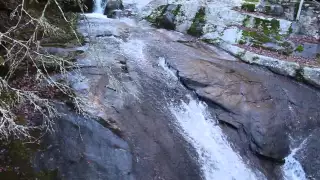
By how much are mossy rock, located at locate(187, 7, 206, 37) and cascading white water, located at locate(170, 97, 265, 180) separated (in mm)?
4649

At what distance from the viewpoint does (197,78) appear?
34.0 ft

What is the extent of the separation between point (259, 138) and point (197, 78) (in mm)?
2555

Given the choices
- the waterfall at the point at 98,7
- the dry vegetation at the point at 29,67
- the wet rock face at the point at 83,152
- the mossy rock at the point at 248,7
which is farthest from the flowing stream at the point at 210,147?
the mossy rock at the point at 248,7

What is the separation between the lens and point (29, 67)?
9812 mm

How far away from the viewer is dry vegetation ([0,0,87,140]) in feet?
22.2

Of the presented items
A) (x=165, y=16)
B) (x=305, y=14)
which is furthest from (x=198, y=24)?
(x=305, y=14)

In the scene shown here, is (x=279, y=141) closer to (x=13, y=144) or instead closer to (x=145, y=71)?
(x=145, y=71)

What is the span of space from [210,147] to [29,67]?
5.57 m

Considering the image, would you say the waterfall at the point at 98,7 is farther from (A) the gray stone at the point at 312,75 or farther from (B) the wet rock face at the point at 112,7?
(A) the gray stone at the point at 312,75

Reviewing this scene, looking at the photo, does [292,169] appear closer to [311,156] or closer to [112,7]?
[311,156]

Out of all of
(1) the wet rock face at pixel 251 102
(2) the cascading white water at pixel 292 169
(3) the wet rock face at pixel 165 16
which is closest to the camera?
(2) the cascading white water at pixel 292 169

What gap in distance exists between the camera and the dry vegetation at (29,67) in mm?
6777

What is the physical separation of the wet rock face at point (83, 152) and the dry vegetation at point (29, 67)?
0.46 m

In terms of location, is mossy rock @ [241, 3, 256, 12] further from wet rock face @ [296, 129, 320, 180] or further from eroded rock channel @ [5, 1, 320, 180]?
wet rock face @ [296, 129, 320, 180]
